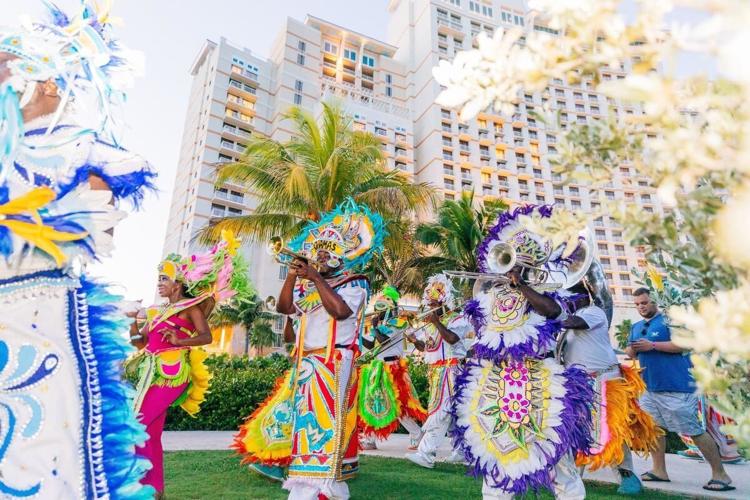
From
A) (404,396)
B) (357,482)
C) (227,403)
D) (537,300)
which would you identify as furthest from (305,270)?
(227,403)

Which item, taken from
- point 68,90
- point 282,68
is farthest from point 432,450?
point 282,68

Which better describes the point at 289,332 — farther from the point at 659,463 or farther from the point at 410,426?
the point at 659,463

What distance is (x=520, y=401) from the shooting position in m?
3.20

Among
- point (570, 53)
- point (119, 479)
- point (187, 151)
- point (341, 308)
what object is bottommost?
point (119, 479)

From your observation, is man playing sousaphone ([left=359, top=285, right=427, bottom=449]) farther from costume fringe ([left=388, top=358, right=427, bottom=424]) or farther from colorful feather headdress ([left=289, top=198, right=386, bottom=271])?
colorful feather headdress ([left=289, top=198, right=386, bottom=271])

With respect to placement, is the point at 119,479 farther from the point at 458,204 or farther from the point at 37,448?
the point at 458,204

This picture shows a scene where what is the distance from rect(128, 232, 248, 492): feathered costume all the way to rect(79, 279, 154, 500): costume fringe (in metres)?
1.50

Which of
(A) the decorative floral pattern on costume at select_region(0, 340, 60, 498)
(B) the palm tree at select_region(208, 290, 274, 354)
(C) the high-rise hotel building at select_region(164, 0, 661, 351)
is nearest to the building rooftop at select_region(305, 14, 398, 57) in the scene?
(C) the high-rise hotel building at select_region(164, 0, 661, 351)

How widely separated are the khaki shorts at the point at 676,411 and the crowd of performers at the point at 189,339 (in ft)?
1.80

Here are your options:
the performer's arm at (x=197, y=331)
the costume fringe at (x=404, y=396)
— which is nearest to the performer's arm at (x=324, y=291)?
the performer's arm at (x=197, y=331)

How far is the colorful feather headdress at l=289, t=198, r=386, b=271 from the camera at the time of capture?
4.19m

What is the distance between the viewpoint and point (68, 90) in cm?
215

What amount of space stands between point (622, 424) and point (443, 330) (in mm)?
2336

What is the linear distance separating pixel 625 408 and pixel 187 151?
5180 cm
